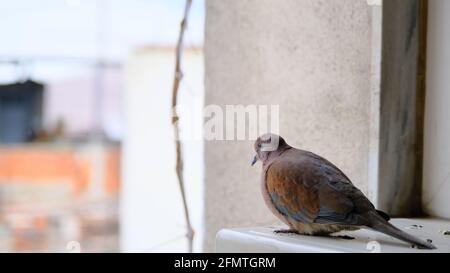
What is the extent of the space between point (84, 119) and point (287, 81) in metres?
1.70

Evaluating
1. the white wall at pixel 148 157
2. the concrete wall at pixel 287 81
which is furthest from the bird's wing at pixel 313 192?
the white wall at pixel 148 157

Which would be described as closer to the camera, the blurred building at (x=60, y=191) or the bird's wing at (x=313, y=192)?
the bird's wing at (x=313, y=192)

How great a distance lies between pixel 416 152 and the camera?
3.63ft

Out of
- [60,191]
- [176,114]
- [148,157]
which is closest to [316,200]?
[176,114]

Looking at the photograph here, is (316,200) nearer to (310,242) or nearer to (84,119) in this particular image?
(310,242)

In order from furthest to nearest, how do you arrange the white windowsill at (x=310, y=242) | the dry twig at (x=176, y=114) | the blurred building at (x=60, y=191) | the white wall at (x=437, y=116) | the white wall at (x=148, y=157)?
the blurred building at (x=60, y=191) → the white wall at (x=148, y=157) → the dry twig at (x=176, y=114) → the white wall at (x=437, y=116) → the white windowsill at (x=310, y=242)

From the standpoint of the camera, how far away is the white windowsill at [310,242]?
74cm

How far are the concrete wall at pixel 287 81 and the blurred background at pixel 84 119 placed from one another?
31 cm

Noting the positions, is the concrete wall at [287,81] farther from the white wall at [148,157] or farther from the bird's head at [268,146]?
the white wall at [148,157]

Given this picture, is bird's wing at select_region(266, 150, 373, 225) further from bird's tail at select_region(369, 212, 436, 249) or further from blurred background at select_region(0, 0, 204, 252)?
blurred background at select_region(0, 0, 204, 252)

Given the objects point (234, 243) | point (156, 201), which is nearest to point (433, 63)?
point (234, 243)

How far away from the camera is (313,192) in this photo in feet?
2.59

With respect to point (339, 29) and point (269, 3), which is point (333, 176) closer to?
point (339, 29)

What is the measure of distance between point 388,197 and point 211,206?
0.45 m
